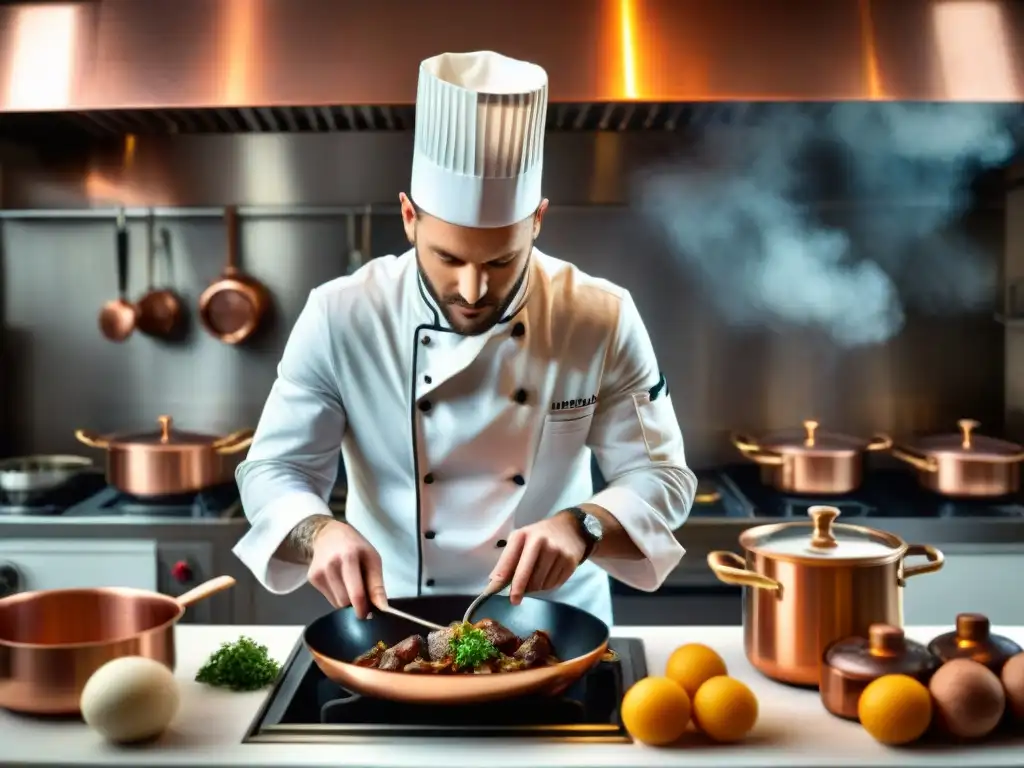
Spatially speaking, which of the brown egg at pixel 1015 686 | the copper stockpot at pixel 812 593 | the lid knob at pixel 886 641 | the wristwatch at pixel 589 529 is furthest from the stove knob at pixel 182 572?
the brown egg at pixel 1015 686

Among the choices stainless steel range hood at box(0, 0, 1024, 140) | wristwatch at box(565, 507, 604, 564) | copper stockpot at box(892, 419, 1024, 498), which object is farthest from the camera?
copper stockpot at box(892, 419, 1024, 498)

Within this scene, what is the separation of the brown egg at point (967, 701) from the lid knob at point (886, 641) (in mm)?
71

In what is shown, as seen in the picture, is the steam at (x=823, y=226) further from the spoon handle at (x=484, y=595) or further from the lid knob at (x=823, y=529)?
the spoon handle at (x=484, y=595)

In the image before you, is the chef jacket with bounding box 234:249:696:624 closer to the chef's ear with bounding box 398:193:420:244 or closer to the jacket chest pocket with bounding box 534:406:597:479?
the jacket chest pocket with bounding box 534:406:597:479

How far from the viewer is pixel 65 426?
12.0 feet

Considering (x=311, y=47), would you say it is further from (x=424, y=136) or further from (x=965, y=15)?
(x=965, y=15)

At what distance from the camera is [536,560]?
1.67 metres

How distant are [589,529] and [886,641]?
0.47 meters

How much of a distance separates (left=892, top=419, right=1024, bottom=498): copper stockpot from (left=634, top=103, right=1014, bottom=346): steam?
532mm


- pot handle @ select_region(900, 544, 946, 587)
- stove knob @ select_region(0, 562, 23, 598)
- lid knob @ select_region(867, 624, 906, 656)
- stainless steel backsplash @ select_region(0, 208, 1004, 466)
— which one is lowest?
stove knob @ select_region(0, 562, 23, 598)

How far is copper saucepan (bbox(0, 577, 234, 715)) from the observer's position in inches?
58.6

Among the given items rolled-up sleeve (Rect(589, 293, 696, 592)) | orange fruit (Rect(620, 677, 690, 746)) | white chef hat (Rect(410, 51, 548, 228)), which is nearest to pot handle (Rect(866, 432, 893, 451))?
rolled-up sleeve (Rect(589, 293, 696, 592))

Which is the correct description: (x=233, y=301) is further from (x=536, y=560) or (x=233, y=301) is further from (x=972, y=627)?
(x=972, y=627)

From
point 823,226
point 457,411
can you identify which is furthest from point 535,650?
point 823,226
